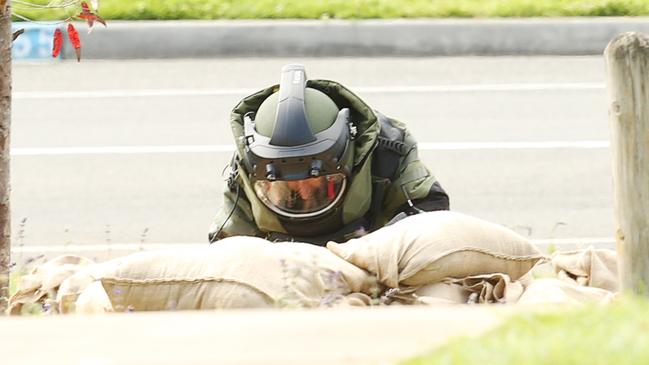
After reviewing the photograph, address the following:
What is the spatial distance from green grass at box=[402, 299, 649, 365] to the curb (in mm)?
9294

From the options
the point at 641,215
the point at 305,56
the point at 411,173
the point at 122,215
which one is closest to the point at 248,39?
the point at 305,56

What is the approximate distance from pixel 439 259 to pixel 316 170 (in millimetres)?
635

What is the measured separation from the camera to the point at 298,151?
5250 mm

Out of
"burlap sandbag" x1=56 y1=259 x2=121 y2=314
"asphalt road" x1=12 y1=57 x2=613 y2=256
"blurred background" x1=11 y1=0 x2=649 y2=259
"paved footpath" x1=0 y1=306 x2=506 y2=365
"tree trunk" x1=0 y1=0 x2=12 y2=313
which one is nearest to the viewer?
"paved footpath" x1=0 y1=306 x2=506 y2=365

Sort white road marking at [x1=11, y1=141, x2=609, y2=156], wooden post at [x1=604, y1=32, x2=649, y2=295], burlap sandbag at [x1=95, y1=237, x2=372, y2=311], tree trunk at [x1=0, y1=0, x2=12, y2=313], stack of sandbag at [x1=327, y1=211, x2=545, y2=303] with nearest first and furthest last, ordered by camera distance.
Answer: wooden post at [x1=604, y1=32, x2=649, y2=295]
burlap sandbag at [x1=95, y1=237, x2=372, y2=311]
stack of sandbag at [x1=327, y1=211, x2=545, y2=303]
tree trunk at [x1=0, y1=0, x2=12, y2=313]
white road marking at [x1=11, y1=141, x2=609, y2=156]

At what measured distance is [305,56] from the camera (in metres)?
12.7

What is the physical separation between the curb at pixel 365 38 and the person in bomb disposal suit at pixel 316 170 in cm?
705

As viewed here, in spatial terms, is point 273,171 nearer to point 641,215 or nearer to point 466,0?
point 641,215

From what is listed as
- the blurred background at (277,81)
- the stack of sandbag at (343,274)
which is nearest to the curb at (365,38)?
the blurred background at (277,81)

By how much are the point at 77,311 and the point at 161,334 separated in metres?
1.52

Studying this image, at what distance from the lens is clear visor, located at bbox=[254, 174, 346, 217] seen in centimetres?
539

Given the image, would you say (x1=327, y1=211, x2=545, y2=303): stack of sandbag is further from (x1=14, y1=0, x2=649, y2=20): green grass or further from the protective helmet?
(x1=14, y1=0, x2=649, y2=20): green grass

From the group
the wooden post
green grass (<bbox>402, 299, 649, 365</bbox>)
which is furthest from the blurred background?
green grass (<bbox>402, 299, 649, 365</bbox>)

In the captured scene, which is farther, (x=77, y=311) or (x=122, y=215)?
(x=122, y=215)
